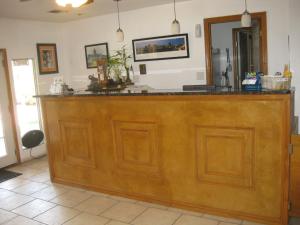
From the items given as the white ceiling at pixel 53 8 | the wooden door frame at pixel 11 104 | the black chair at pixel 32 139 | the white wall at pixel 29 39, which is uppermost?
the white ceiling at pixel 53 8

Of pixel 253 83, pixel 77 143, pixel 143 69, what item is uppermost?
pixel 143 69

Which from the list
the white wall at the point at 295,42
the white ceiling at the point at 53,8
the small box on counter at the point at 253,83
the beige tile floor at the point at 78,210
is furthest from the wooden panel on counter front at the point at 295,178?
the white ceiling at the point at 53,8

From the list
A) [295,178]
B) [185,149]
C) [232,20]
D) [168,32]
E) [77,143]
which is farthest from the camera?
[168,32]

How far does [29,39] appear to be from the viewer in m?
5.52

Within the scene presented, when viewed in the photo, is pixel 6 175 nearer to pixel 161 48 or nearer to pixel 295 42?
pixel 161 48

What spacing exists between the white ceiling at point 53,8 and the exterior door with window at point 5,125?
78 centimetres

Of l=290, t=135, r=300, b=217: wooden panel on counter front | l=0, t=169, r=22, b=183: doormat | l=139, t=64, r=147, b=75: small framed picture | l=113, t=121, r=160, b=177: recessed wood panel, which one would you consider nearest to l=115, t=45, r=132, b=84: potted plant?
l=139, t=64, r=147, b=75: small framed picture

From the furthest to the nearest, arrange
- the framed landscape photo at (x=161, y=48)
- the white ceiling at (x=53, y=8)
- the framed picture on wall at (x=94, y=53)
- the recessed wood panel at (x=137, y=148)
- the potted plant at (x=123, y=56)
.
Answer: the framed picture on wall at (x=94, y=53) → the potted plant at (x=123, y=56) → the framed landscape photo at (x=161, y=48) → the white ceiling at (x=53, y=8) → the recessed wood panel at (x=137, y=148)

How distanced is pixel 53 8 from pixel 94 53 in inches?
55.5

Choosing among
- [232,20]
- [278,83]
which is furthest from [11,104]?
[278,83]

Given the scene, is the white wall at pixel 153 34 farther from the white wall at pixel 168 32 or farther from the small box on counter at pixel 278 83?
the small box on counter at pixel 278 83

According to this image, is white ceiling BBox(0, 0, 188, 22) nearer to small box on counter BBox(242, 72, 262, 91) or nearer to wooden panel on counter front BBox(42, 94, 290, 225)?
wooden panel on counter front BBox(42, 94, 290, 225)

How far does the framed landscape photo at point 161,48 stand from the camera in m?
5.04

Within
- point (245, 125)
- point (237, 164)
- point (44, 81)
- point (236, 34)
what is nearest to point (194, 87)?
point (245, 125)
